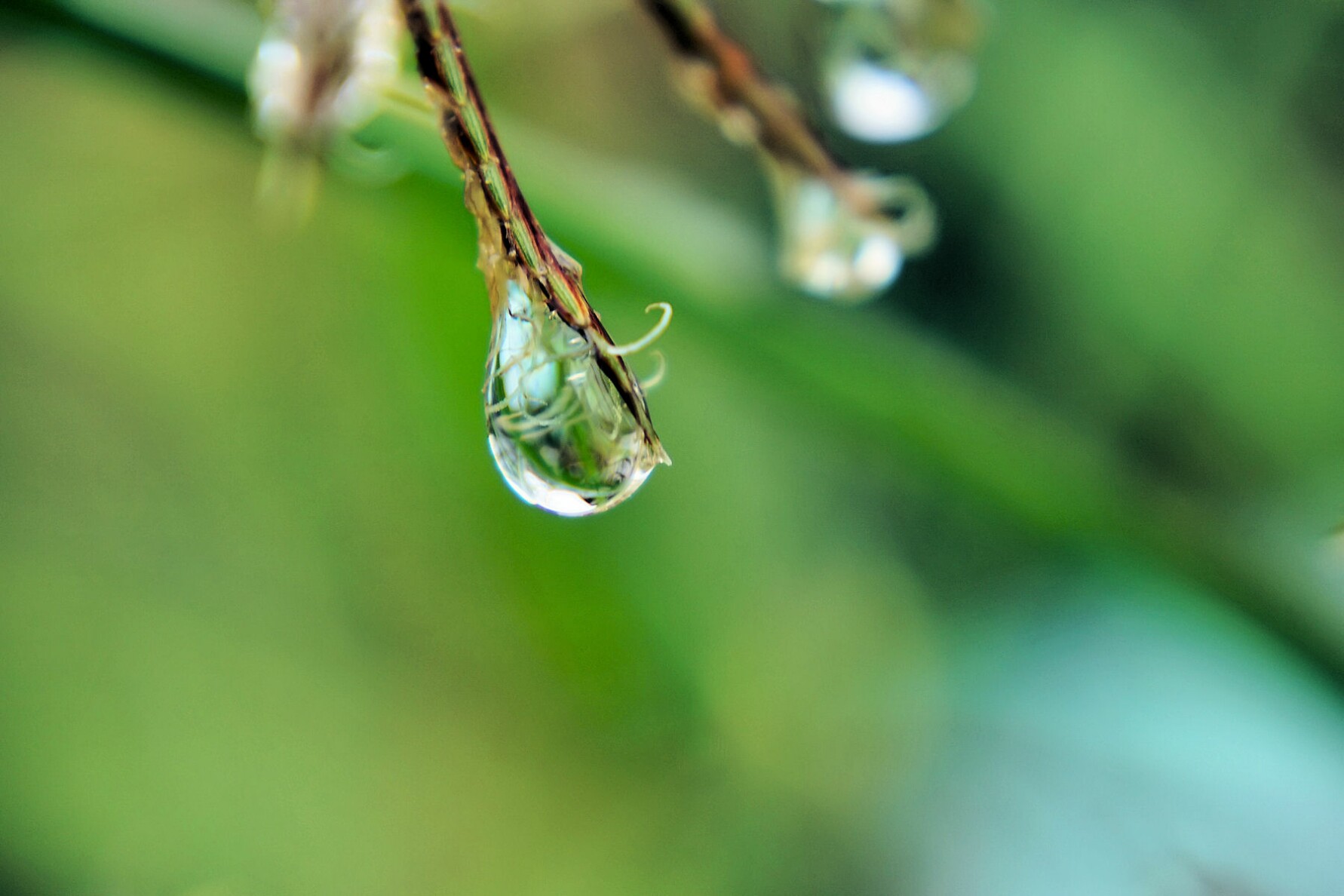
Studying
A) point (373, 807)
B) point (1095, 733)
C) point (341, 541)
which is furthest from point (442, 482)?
point (1095, 733)

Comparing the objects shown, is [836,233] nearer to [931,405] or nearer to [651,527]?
[931,405]

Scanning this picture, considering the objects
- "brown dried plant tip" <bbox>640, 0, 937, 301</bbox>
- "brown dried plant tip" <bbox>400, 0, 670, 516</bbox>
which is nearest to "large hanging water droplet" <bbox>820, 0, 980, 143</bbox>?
"brown dried plant tip" <bbox>640, 0, 937, 301</bbox>

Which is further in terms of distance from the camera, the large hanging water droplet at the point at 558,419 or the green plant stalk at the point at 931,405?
the green plant stalk at the point at 931,405

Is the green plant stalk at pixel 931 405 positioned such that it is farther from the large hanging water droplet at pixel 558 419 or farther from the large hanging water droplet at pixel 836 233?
the large hanging water droplet at pixel 558 419

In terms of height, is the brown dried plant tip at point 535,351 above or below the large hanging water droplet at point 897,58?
below

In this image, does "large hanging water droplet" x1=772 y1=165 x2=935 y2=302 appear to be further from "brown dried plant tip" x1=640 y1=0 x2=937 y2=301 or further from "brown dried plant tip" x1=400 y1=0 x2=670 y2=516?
"brown dried plant tip" x1=400 y1=0 x2=670 y2=516

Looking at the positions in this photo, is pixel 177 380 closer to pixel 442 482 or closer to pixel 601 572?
pixel 442 482

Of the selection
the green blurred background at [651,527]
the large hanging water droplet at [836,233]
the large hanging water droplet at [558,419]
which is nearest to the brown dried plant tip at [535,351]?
the large hanging water droplet at [558,419]
